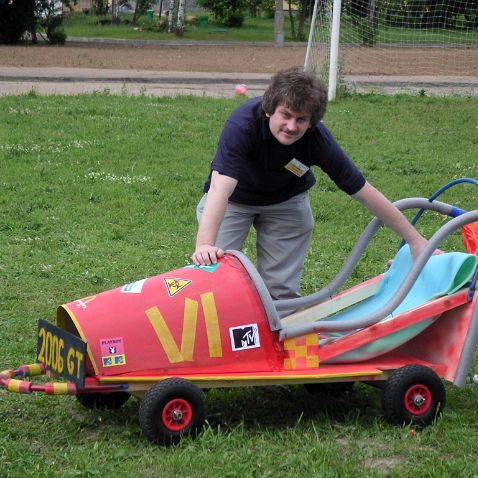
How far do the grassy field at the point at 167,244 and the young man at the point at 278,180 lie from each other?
676 millimetres

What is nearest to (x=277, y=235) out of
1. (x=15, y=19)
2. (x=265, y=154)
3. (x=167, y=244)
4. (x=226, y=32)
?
(x=265, y=154)

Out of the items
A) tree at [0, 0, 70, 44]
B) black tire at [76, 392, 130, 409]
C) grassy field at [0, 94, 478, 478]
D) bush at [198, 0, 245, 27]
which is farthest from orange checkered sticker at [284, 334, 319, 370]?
bush at [198, 0, 245, 27]

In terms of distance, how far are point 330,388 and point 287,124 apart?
1296mm

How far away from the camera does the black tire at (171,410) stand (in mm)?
3738

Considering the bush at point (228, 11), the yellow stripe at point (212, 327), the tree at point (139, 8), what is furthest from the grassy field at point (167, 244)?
the tree at point (139, 8)

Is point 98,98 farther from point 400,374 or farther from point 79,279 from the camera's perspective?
point 400,374

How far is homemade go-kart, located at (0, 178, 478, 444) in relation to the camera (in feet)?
12.5

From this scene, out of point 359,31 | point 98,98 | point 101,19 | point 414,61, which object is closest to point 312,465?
point 98,98

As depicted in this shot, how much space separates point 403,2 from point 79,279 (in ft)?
46.6

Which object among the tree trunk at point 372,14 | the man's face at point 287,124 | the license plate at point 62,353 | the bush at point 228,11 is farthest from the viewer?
the bush at point 228,11

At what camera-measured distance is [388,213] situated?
430 centimetres

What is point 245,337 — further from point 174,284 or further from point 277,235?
point 277,235

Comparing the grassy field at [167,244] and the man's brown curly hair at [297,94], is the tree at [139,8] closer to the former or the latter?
the grassy field at [167,244]

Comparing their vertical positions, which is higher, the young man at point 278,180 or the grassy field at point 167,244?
the young man at point 278,180
